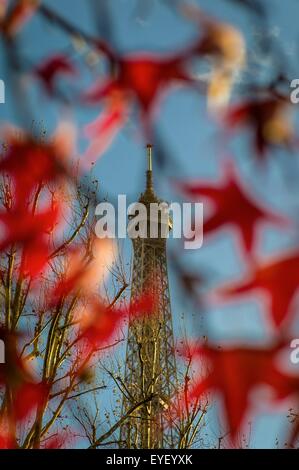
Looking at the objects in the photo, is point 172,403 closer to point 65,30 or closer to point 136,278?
point 65,30

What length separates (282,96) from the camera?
110cm

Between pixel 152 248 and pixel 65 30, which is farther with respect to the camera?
pixel 152 248

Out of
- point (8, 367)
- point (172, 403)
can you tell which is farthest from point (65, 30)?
point (172, 403)
